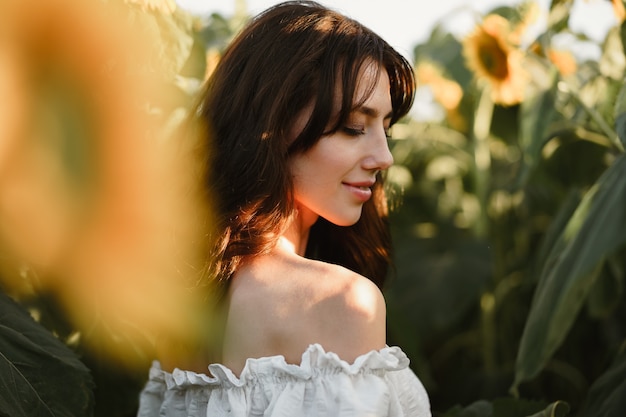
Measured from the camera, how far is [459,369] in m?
2.38

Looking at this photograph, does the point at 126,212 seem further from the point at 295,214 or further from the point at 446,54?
the point at 446,54

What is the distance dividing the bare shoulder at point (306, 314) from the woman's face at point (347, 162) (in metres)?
0.11

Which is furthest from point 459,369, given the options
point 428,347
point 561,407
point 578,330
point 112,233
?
point 112,233

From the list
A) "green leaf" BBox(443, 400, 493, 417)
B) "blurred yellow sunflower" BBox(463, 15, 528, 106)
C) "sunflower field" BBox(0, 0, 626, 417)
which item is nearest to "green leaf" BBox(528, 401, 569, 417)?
"sunflower field" BBox(0, 0, 626, 417)

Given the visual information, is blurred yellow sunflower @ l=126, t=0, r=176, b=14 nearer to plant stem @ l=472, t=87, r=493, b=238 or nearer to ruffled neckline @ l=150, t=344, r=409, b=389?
ruffled neckline @ l=150, t=344, r=409, b=389

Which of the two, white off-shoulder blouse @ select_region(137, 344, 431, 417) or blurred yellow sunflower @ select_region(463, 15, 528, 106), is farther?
blurred yellow sunflower @ select_region(463, 15, 528, 106)

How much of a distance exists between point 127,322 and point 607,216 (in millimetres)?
739

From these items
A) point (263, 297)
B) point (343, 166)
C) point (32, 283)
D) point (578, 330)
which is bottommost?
point (578, 330)

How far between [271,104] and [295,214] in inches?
6.0

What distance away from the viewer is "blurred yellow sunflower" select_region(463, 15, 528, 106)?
7.02 ft

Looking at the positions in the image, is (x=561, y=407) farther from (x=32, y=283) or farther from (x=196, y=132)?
(x=32, y=283)

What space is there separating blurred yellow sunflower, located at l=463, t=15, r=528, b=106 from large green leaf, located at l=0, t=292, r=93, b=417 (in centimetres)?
132

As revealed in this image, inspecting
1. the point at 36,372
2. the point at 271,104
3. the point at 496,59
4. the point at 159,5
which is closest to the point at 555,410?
the point at 271,104

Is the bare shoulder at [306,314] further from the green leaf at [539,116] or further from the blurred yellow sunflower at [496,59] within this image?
the blurred yellow sunflower at [496,59]
